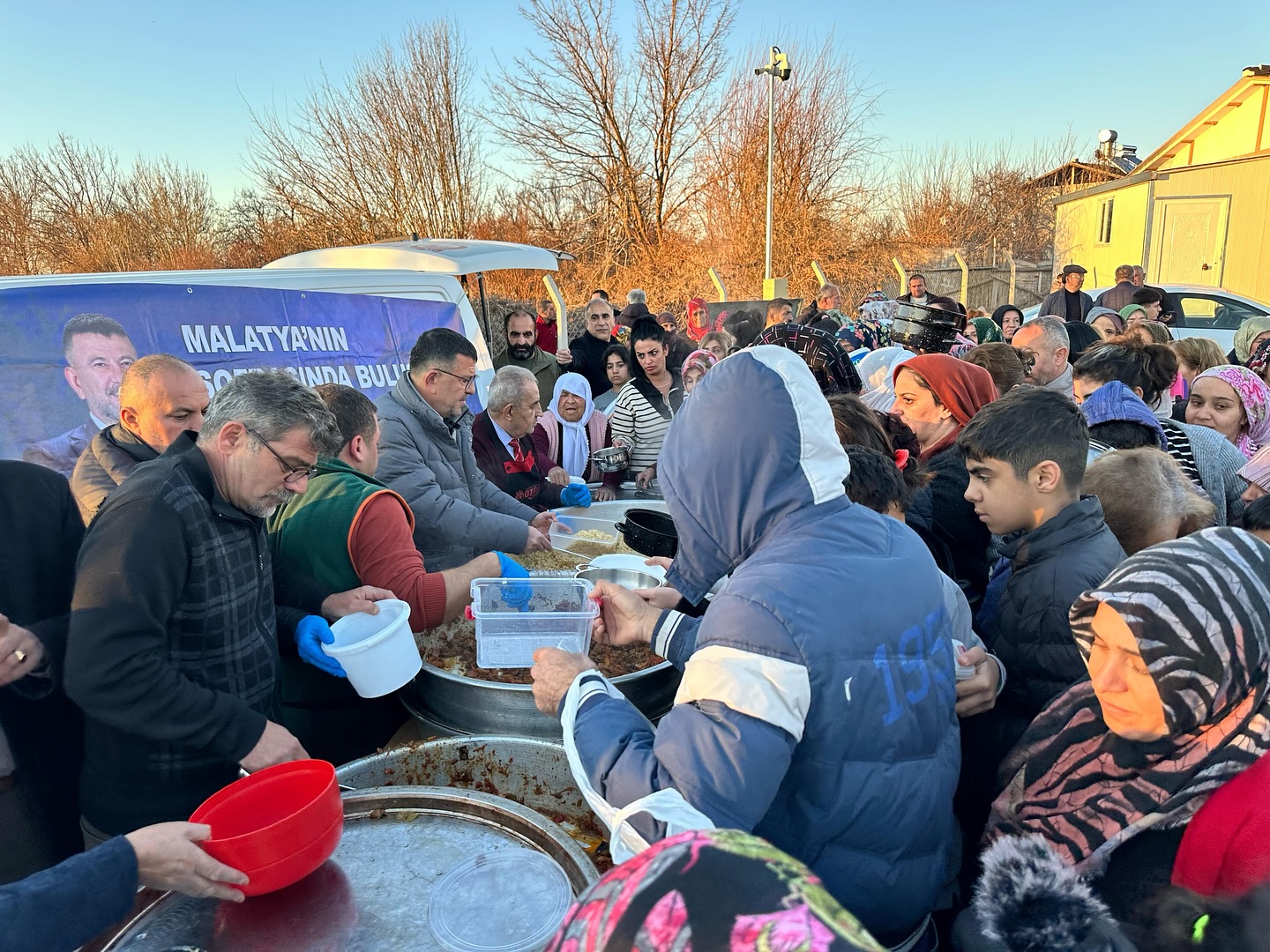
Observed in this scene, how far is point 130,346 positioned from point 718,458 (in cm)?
393

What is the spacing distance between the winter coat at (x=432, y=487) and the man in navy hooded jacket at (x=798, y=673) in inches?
71.0

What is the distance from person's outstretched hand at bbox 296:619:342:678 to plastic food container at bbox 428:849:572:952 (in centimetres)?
78

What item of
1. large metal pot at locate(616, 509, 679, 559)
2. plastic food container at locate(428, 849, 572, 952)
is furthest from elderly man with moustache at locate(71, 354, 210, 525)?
plastic food container at locate(428, 849, 572, 952)

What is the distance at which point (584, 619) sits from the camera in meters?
2.04

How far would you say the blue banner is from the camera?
349cm

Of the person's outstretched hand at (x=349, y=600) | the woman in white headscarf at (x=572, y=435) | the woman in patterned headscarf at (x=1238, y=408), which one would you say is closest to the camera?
the person's outstretched hand at (x=349, y=600)

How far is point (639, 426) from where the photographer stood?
16.2 feet

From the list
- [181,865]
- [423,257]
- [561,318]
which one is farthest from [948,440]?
Result: [561,318]

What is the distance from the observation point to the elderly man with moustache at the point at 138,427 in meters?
2.90

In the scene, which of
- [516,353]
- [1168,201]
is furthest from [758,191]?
Result: [516,353]

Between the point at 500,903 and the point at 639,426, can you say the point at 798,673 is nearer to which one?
the point at 500,903

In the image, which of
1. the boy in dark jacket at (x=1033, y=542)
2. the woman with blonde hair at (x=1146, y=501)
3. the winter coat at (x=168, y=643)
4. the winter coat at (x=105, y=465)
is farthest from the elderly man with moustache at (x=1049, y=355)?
the winter coat at (x=105, y=465)

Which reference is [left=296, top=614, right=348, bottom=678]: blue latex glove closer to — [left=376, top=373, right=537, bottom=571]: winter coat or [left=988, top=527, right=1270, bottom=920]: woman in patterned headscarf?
[left=376, top=373, right=537, bottom=571]: winter coat

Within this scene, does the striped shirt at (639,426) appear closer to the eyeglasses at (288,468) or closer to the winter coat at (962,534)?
the winter coat at (962,534)
